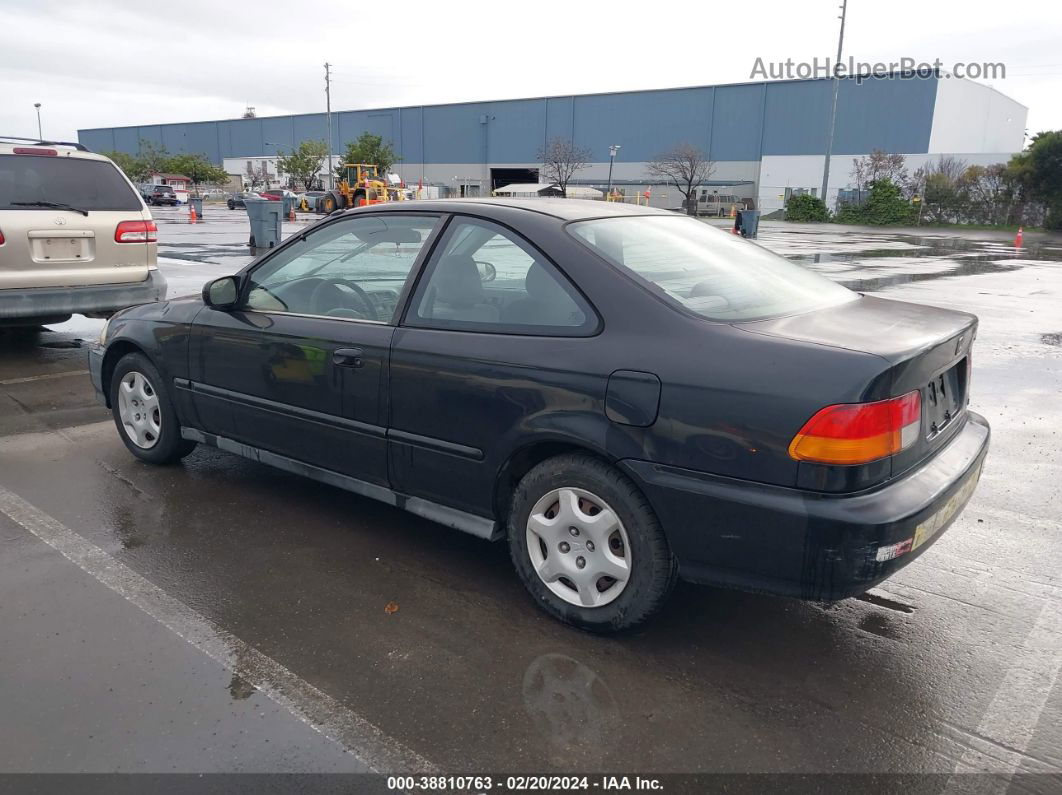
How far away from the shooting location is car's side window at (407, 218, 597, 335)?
313 cm

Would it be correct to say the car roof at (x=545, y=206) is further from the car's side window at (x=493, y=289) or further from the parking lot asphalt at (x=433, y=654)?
the parking lot asphalt at (x=433, y=654)

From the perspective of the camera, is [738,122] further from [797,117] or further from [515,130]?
[515,130]

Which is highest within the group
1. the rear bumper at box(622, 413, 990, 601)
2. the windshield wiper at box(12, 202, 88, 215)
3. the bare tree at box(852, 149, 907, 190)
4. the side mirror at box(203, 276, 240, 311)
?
the bare tree at box(852, 149, 907, 190)

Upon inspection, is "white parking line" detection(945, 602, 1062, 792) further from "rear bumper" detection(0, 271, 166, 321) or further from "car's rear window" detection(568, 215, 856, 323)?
"rear bumper" detection(0, 271, 166, 321)

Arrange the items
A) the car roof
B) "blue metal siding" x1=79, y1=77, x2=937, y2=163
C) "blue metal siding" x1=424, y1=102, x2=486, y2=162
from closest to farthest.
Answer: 1. the car roof
2. "blue metal siding" x1=79, y1=77, x2=937, y2=163
3. "blue metal siding" x1=424, y1=102, x2=486, y2=162

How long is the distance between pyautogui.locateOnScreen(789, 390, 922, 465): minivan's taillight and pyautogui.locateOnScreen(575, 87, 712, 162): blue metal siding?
216 feet

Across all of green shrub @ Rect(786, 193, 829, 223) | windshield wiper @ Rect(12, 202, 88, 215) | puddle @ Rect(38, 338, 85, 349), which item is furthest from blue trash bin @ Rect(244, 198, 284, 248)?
green shrub @ Rect(786, 193, 829, 223)

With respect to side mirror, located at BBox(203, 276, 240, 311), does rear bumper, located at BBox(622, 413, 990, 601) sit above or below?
below

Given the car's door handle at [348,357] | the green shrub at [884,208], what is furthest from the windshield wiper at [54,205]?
the green shrub at [884,208]

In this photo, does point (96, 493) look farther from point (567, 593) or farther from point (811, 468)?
point (811, 468)

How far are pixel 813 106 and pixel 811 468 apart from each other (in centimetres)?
6364

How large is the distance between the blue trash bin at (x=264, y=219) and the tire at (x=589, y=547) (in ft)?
56.9

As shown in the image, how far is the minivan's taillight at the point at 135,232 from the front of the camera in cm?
755

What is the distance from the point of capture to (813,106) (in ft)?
195
